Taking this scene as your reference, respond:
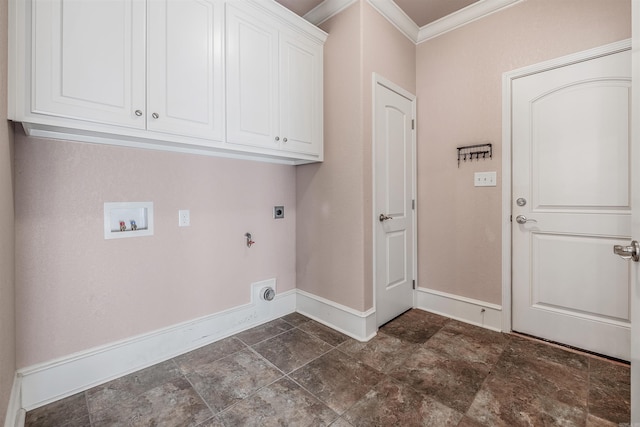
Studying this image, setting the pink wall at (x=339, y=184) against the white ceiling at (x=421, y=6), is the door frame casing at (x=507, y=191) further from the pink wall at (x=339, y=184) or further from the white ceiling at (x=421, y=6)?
the pink wall at (x=339, y=184)

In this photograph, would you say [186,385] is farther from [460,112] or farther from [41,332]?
[460,112]

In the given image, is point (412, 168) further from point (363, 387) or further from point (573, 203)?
point (363, 387)

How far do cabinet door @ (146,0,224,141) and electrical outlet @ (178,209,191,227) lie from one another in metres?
0.59

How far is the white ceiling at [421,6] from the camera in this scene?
2.29 m

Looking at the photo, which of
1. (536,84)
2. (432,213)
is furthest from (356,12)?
(432,213)

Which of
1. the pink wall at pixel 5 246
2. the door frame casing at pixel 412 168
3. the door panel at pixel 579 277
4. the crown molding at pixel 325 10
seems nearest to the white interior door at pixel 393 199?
the door frame casing at pixel 412 168

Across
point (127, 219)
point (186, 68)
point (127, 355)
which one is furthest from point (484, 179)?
point (127, 355)

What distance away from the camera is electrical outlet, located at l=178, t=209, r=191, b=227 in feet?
6.42

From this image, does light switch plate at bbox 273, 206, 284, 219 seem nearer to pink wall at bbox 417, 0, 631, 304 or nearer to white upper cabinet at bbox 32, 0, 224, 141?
white upper cabinet at bbox 32, 0, 224, 141

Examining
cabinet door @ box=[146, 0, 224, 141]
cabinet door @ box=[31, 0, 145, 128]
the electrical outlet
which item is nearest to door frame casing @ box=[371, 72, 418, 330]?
cabinet door @ box=[146, 0, 224, 141]

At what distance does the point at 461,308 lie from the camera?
8.14 ft

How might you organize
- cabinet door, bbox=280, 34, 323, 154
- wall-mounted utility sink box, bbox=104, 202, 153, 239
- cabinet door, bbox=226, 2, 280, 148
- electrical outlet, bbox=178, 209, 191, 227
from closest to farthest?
wall-mounted utility sink box, bbox=104, 202, 153, 239, cabinet door, bbox=226, 2, 280, 148, electrical outlet, bbox=178, 209, 191, 227, cabinet door, bbox=280, 34, 323, 154

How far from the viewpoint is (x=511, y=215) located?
7.31 ft

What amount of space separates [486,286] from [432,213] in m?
0.76
